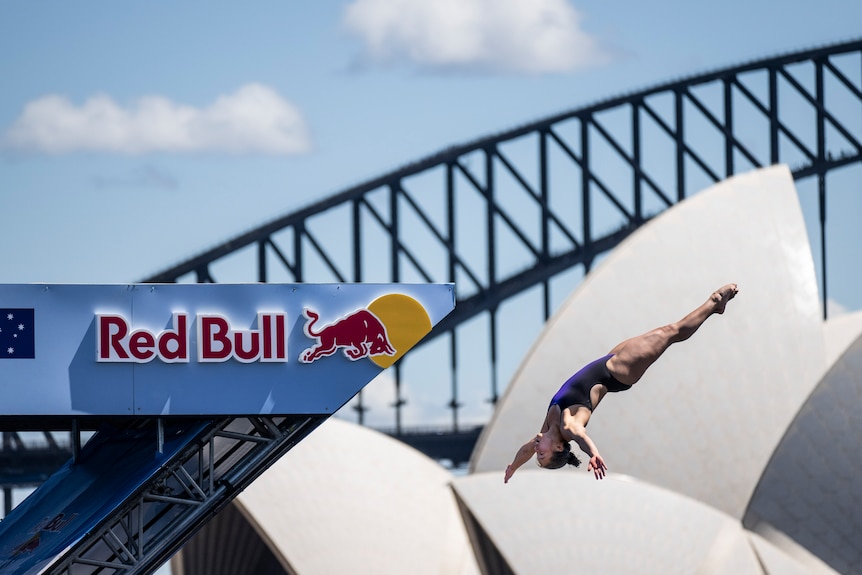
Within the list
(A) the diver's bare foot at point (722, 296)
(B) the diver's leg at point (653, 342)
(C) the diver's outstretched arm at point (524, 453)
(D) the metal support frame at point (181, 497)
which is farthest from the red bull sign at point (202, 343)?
(A) the diver's bare foot at point (722, 296)

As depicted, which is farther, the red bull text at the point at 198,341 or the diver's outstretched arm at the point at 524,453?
the red bull text at the point at 198,341

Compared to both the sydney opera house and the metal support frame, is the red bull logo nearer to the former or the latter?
the metal support frame

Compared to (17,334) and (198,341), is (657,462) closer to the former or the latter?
(198,341)

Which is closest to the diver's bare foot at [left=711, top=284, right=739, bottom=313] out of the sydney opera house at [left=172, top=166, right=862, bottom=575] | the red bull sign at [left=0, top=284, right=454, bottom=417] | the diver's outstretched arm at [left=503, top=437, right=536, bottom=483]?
the diver's outstretched arm at [left=503, top=437, right=536, bottom=483]

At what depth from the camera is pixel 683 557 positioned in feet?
128

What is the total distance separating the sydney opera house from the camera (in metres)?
39.8

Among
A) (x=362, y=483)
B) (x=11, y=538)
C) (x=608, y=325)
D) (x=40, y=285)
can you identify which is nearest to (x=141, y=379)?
(x=40, y=285)

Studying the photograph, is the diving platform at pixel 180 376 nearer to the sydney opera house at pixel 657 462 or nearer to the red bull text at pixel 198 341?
the red bull text at pixel 198 341

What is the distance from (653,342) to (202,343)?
10.00m

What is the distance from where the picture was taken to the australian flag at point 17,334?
26.1 meters

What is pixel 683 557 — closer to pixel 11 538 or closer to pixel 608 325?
pixel 608 325

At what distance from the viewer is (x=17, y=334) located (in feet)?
85.9

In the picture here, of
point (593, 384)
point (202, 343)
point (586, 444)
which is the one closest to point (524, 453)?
point (593, 384)

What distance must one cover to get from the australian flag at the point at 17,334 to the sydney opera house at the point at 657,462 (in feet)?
48.5
